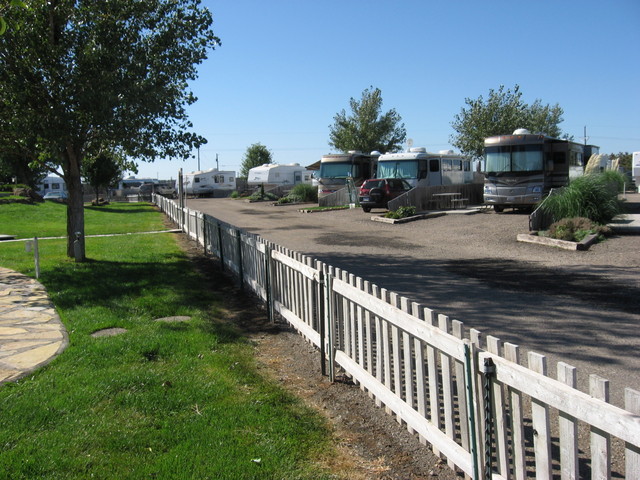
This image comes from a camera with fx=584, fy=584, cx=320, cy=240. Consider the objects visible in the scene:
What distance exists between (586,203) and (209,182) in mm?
49285

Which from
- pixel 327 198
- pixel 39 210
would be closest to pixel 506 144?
pixel 327 198

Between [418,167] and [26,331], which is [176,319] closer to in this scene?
[26,331]

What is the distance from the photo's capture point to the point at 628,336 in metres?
6.46

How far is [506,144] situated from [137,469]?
20.3 m

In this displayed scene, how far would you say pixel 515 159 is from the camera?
843 inches

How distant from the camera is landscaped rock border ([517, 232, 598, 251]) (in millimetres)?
12875

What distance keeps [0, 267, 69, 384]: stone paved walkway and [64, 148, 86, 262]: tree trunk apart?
246 cm

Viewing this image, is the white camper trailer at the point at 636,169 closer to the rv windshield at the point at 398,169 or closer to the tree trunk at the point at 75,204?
the rv windshield at the point at 398,169

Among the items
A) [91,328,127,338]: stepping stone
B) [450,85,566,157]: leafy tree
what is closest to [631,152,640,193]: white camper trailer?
[450,85,566,157]: leafy tree

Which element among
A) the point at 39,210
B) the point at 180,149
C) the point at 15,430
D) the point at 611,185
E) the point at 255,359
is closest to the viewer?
the point at 15,430

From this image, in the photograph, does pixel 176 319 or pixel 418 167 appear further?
pixel 418 167

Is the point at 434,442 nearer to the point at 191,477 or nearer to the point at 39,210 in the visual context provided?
the point at 191,477

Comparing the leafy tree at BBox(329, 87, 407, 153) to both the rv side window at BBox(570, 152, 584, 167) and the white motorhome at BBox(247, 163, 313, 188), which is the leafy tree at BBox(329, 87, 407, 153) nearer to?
the white motorhome at BBox(247, 163, 313, 188)

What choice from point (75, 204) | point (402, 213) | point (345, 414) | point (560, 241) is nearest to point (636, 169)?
point (402, 213)
